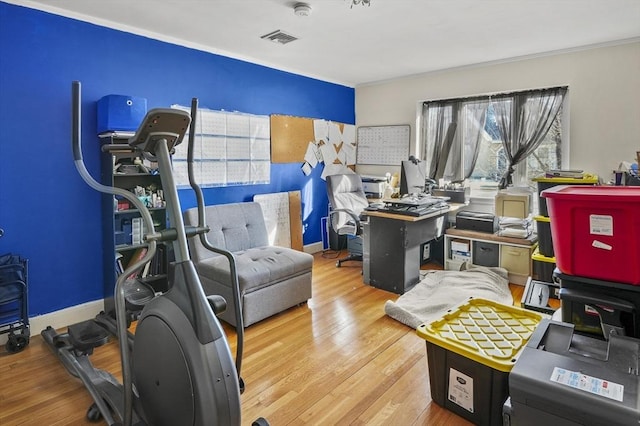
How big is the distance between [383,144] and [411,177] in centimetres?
197

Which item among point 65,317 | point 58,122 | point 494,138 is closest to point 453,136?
point 494,138

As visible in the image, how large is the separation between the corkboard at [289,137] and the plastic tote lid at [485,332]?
302 centimetres

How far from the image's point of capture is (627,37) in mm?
3559

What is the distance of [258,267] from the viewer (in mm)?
2969

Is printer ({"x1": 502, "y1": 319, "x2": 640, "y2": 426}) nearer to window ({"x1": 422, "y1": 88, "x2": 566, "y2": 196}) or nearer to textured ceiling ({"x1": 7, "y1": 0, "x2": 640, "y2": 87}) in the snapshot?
textured ceiling ({"x1": 7, "y1": 0, "x2": 640, "y2": 87})

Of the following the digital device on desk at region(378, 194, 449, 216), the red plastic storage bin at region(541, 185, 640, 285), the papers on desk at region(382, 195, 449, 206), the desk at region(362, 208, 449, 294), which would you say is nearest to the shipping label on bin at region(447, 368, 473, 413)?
the red plastic storage bin at region(541, 185, 640, 285)

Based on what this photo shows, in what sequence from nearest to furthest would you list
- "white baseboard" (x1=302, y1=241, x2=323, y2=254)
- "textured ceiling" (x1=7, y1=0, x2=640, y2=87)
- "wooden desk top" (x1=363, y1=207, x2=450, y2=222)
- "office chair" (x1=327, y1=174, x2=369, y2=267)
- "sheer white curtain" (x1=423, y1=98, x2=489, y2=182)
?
1. "textured ceiling" (x1=7, y1=0, x2=640, y2=87)
2. "wooden desk top" (x1=363, y1=207, x2=450, y2=222)
3. "office chair" (x1=327, y1=174, x2=369, y2=267)
4. "sheer white curtain" (x1=423, y1=98, x2=489, y2=182)
5. "white baseboard" (x1=302, y1=241, x2=323, y2=254)

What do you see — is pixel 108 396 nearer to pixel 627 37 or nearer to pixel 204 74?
pixel 204 74

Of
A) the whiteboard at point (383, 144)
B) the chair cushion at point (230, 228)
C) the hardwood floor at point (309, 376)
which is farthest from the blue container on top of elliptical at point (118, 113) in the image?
the whiteboard at point (383, 144)

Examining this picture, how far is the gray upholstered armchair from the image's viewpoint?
113 inches

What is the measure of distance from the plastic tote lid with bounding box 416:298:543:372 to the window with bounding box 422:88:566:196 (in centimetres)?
278

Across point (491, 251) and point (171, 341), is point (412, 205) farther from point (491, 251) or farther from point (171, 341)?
point (171, 341)

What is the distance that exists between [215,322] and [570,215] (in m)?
1.47

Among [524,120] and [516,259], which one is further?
[524,120]
